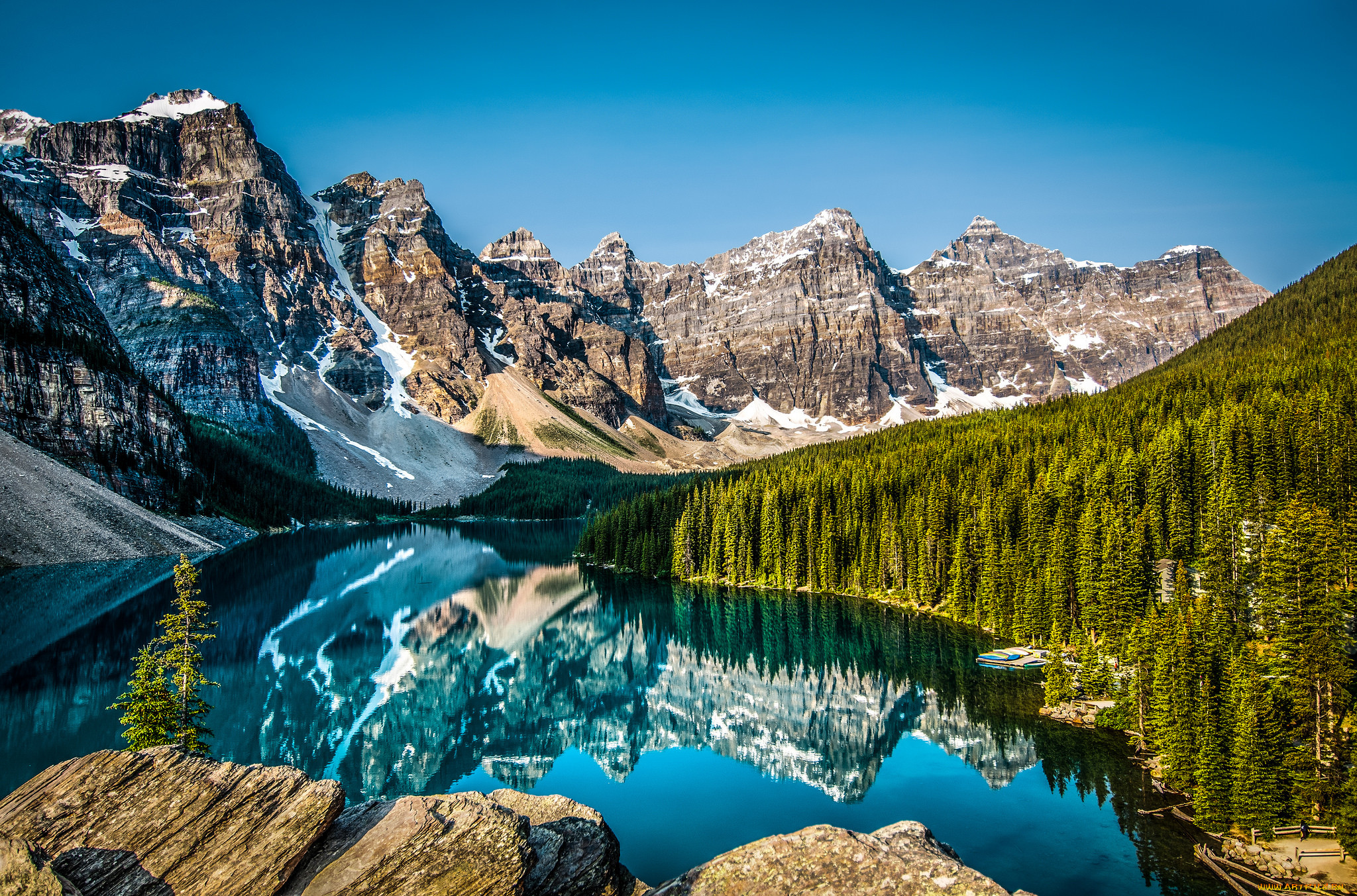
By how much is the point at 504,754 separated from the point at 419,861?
25.7 metres

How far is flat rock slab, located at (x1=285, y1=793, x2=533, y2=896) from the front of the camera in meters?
9.71

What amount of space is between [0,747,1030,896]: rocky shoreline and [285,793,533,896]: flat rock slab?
18 millimetres

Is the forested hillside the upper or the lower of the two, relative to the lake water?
upper

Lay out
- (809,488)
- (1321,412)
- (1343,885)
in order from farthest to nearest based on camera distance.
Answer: (809,488) → (1321,412) → (1343,885)

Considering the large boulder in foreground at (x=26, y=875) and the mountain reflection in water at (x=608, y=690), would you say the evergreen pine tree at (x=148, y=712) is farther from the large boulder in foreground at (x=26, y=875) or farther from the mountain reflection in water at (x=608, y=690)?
the large boulder in foreground at (x=26, y=875)

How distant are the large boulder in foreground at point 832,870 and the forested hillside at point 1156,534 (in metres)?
18.3

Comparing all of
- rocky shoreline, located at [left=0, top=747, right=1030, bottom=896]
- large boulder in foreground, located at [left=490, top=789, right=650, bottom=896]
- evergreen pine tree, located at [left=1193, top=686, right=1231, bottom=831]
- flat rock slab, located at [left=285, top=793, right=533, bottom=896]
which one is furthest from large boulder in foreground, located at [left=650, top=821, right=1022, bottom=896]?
evergreen pine tree, located at [left=1193, top=686, right=1231, bottom=831]

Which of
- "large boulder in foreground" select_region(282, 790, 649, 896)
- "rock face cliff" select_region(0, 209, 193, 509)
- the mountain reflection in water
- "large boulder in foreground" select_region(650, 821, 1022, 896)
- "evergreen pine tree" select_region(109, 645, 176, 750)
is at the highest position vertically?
"rock face cliff" select_region(0, 209, 193, 509)

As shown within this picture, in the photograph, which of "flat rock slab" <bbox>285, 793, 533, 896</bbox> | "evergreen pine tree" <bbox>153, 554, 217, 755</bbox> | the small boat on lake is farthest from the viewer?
the small boat on lake

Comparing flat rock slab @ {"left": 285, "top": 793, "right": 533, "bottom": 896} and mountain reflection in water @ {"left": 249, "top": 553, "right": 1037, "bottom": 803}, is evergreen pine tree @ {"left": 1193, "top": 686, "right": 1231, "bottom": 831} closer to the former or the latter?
mountain reflection in water @ {"left": 249, "top": 553, "right": 1037, "bottom": 803}

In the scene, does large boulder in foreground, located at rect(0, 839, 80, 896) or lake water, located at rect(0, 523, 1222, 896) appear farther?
lake water, located at rect(0, 523, 1222, 896)

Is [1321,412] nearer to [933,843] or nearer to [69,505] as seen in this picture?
[933,843]

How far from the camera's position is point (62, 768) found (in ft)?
33.6

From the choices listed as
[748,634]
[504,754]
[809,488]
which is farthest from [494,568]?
[504,754]
